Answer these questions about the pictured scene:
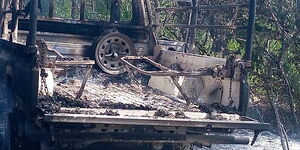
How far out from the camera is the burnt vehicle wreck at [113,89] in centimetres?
409

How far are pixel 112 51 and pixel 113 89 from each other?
0.64 m

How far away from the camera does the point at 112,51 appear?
641 cm

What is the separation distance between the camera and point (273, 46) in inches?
379

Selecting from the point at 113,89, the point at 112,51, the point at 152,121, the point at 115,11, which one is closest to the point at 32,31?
the point at 152,121

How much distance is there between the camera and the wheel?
632cm

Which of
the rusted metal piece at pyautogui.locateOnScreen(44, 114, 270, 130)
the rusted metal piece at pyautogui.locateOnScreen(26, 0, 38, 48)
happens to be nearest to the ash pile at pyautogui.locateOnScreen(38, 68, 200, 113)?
the rusted metal piece at pyautogui.locateOnScreen(44, 114, 270, 130)

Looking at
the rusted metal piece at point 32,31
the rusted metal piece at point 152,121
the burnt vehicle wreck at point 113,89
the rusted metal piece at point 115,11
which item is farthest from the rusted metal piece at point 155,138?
the rusted metal piece at point 115,11

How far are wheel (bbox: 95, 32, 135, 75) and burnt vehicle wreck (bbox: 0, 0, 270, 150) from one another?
0.01 metres

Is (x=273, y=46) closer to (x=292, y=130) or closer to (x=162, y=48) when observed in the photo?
(x=292, y=130)

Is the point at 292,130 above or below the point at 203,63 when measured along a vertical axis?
below

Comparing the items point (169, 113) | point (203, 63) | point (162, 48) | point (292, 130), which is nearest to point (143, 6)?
point (162, 48)

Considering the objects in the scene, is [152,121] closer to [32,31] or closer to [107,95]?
[32,31]

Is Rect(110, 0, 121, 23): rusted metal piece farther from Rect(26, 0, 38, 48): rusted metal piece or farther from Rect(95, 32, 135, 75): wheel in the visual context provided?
Rect(26, 0, 38, 48): rusted metal piece

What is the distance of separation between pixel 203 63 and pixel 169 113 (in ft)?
4.68
